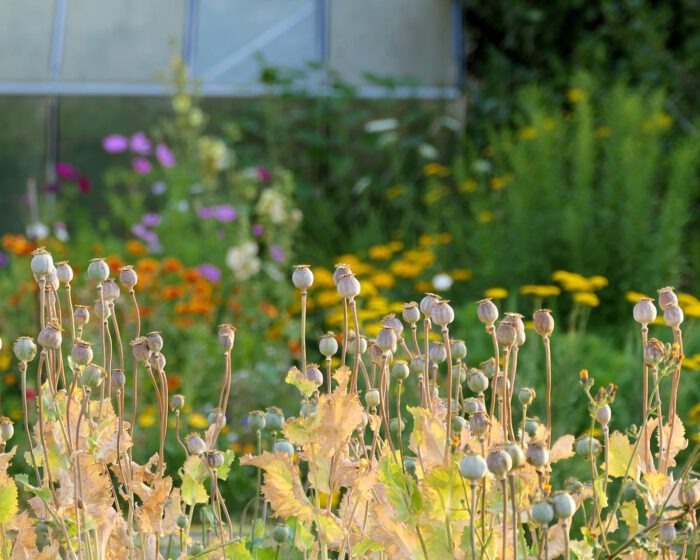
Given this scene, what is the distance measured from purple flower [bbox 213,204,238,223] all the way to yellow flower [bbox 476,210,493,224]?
1.16 meters

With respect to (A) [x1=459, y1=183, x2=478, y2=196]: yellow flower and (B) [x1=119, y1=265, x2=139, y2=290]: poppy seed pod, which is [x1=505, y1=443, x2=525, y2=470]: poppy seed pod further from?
(A) [x1=459, y1=183, x2=478, y2=196]: yellow flower

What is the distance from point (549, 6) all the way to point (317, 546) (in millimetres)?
5430

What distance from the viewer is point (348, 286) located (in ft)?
3.16

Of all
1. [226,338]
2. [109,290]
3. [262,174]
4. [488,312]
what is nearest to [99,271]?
[109,290]

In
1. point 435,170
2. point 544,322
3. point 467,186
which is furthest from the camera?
point 435,170

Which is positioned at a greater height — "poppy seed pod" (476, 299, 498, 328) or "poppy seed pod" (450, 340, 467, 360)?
"poppy seed pod" (476, 299, 498, 328)

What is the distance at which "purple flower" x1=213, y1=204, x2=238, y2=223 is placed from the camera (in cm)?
501

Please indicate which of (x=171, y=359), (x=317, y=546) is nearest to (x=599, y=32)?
(x=171, y=359)

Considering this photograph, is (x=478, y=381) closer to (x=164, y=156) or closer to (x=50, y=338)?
(x=50, y=338)

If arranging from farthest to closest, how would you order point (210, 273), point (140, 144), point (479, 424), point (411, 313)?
point (140, 144)
point (210, 273)
point (411, 313)
point (479, 424)

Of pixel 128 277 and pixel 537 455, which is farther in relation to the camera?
pixel 128 277

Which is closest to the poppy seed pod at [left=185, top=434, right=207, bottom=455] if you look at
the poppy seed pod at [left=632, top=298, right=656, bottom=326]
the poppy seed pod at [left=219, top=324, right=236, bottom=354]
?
the poppy seed pod at [left=219, top=324, right=236, bottom=354]

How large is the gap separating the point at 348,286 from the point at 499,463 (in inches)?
9.5

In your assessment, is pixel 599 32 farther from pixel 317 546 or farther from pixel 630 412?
pixel 317 546
